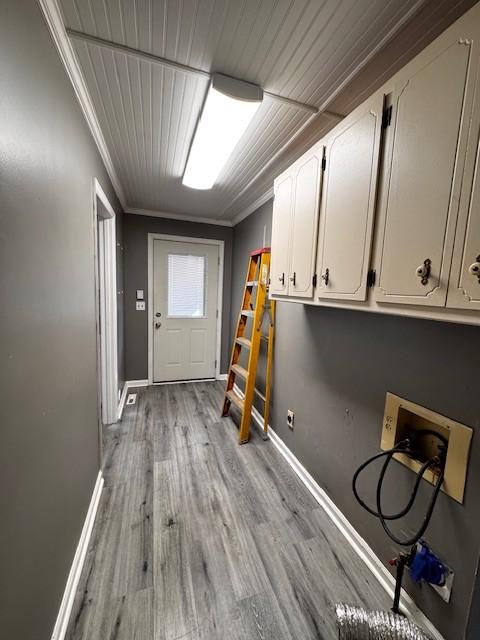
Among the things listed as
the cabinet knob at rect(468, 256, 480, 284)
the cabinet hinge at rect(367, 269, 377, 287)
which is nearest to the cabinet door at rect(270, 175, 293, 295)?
the cabinet hinge at rect(367, 269, 377, 287)

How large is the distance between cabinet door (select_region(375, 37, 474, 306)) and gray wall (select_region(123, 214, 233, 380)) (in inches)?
123

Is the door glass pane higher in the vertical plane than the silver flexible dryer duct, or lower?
higher

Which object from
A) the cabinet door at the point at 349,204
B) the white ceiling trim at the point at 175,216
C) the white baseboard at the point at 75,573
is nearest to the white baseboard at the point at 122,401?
the white baseboard at the point at 75,573

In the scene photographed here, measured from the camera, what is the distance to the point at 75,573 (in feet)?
3.99

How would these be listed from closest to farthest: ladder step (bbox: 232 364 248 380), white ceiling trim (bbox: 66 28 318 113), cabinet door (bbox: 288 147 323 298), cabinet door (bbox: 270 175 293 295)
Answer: white ceiling trim (bbox: 66 28 318 113) → cabinet door (bbox: 288 147 323 298) → cabinet door (bbox: 270 175 293 295) → ladder step (bbox: 232 364 248 380)

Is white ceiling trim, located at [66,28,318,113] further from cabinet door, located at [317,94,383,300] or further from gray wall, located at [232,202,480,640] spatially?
gray wall, located at [232,202,480,640]

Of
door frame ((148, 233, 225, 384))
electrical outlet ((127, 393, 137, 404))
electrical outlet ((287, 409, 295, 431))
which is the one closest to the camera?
electrical outlet ((287, 409, 295, 431))

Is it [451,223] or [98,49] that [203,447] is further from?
[98,49]

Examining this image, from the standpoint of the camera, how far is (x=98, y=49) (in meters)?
1.15

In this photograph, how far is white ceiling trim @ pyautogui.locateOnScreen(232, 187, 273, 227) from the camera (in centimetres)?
269

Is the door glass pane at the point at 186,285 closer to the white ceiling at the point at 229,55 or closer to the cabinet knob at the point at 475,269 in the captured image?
the white ceiling at the point at 229,55

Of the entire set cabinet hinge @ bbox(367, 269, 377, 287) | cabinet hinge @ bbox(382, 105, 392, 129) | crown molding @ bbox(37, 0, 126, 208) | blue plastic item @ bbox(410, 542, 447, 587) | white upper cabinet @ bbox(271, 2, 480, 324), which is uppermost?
crown molding @ bbox(37, 0, 126, 208)

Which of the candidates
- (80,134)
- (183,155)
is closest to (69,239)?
(80,134)

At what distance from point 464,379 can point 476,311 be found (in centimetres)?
44
